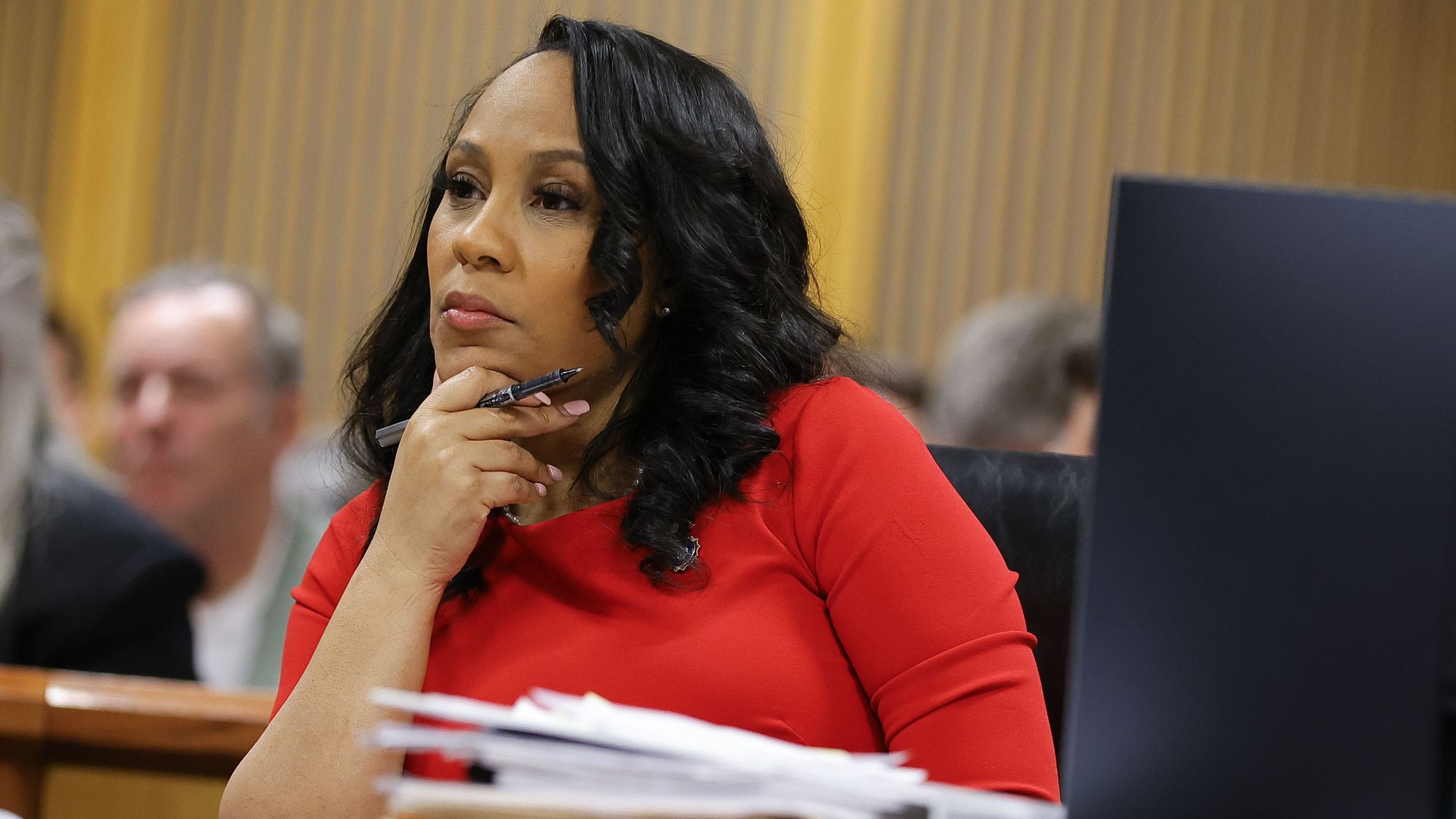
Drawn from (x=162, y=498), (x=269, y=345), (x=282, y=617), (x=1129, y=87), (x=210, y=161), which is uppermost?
(x=1129, y=87)

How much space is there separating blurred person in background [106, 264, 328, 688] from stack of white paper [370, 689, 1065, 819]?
2400 mm

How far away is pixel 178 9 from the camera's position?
3.94 meters

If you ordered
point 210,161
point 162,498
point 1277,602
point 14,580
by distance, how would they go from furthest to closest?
point 210,161
point 162,498
point 14,580
point 1277,602

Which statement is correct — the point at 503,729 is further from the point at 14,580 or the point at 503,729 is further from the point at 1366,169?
the point at 1366,169

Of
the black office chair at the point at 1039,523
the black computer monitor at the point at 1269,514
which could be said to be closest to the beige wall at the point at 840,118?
the black office chair at the point at 1039,523

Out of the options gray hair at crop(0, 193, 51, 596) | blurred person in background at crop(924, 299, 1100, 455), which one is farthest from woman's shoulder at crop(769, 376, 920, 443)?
blurred person in background at crop(924, 299, 1100, 455)

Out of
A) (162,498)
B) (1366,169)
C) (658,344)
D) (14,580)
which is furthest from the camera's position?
(1366,169)

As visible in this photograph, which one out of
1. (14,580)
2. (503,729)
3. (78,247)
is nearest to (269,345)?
(14,580)

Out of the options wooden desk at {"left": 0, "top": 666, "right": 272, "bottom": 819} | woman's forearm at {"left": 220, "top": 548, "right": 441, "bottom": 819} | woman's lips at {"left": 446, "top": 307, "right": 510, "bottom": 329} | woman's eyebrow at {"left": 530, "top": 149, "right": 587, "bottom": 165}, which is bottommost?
wooden desk at {"left": 0, "top": 666, "right": 272, "bottom": 819}

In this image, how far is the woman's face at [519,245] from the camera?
124cm

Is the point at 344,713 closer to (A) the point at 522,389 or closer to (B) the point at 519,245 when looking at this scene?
(A) the point at 522,389

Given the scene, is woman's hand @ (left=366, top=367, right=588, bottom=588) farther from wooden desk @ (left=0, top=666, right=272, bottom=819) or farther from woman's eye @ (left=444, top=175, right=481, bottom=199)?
wooden desk @ (left=0, top=666, right=272, bottom=819)

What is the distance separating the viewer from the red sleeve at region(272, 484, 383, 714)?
52.7 inches

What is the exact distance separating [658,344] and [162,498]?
6.32ft
